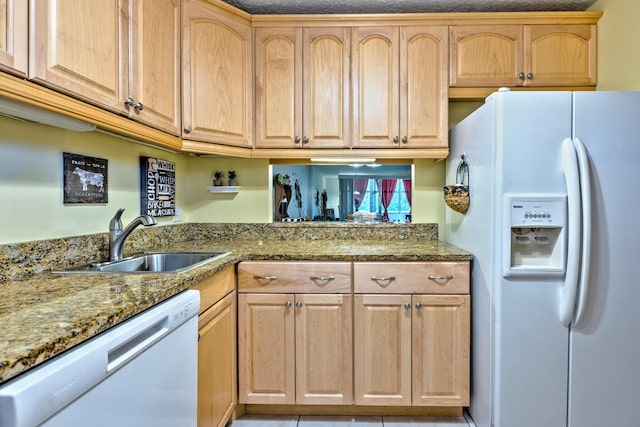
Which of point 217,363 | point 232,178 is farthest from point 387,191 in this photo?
point 217,363

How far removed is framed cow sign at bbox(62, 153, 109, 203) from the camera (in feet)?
4.62

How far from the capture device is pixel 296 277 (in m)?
1.77

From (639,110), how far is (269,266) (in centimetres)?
177

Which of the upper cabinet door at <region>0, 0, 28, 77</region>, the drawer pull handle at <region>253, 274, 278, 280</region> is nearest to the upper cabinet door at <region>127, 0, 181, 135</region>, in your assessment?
the upper cabinet door at <region>0, 0, 28, 77</region>

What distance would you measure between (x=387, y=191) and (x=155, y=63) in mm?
1623

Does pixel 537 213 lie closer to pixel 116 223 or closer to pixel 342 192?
pixel 342 192

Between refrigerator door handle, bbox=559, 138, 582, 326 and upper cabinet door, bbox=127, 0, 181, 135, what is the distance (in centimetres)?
176

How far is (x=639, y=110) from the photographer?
1428mm

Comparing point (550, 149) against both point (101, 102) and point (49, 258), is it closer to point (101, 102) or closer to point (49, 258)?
point (101, 102)

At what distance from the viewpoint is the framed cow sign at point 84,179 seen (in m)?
1.41

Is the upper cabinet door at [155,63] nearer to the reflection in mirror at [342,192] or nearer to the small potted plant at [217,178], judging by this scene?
the small potted plant at [217,178]

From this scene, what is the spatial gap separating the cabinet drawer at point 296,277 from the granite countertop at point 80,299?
4 centimetres

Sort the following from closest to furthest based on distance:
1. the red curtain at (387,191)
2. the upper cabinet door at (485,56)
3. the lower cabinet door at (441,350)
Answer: the lower cabinet door at (441,350)
the upper cabinet door at (485,56)
the red curtain at (387,191)

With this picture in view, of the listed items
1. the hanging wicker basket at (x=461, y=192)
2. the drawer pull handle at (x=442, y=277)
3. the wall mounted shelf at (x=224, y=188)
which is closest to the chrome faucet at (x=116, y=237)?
the wall mounted shelf at (x=224, y=188)
